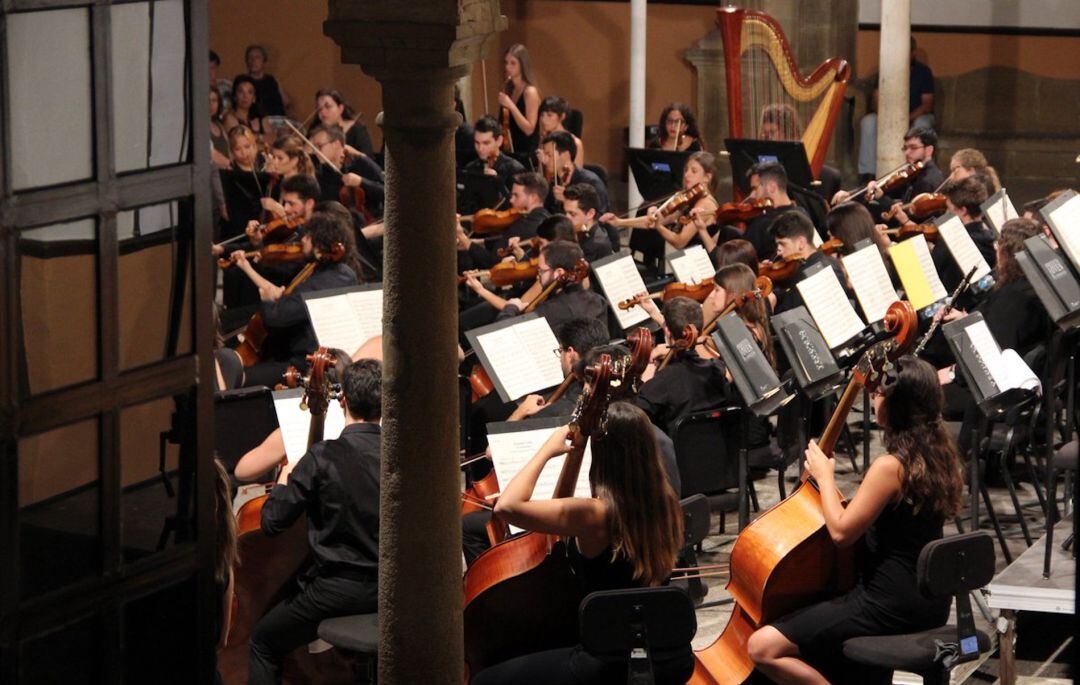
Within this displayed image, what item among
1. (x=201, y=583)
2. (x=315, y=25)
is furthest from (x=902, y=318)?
(x=315, y=25)

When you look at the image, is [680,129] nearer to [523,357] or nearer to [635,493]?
[523,357]

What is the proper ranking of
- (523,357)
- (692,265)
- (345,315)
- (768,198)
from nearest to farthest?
1. (523,357)
2. (345,315)
3. (692,265)
4. (768,198)

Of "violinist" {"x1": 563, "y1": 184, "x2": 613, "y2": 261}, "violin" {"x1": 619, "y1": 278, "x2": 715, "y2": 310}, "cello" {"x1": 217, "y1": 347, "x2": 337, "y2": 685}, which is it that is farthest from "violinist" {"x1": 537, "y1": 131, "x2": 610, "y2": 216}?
"cello" {"x1": 217, "y1": 347, "x2": 337, "y2": 685}

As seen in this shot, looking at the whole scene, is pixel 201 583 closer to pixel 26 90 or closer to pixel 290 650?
pixel 26 90

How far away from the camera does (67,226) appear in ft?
8.91

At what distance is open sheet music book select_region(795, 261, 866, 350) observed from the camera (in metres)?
6.57

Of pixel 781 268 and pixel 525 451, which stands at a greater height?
pixel 781 268

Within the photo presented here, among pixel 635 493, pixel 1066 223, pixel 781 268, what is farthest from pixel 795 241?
pixel 635 493

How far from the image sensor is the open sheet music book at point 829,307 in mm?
6570

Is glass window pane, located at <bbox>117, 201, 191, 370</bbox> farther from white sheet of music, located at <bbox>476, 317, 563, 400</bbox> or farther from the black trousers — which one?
white sheet of music, located at <bbox>476, 317, 563, 400</bbox>

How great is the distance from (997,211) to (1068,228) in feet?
5.87

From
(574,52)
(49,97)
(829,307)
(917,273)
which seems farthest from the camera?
(574,52)

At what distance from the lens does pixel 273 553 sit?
17.3 feet

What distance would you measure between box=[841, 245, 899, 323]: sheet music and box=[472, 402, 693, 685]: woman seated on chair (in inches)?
109
